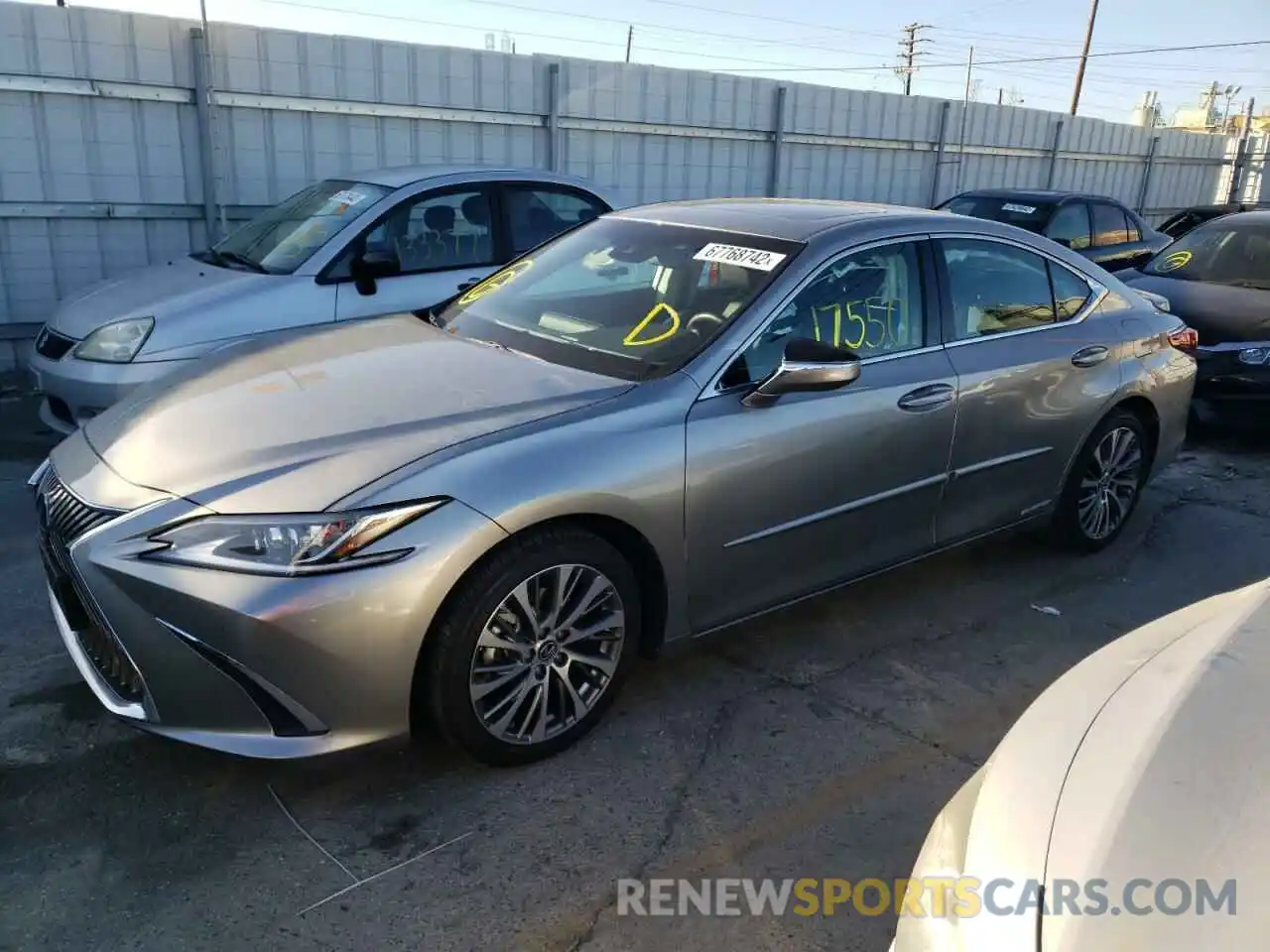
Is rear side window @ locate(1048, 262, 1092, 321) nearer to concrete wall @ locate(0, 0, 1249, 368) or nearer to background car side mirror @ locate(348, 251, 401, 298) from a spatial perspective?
background car side mirror @ locate(348, 251, 401, 298)

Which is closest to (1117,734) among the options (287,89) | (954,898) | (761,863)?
(954,898)

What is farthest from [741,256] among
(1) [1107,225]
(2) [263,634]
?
(1) [1107,225]

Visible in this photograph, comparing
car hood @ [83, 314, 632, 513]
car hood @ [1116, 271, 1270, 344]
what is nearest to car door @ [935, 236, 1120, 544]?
car hood @ [83, 314, 632, 513]

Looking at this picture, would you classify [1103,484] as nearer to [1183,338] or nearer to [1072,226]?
[1183,338]

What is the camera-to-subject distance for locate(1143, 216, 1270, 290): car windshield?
7629 millimetres

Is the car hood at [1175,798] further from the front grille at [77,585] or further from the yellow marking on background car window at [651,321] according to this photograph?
the front grille at [77,585]

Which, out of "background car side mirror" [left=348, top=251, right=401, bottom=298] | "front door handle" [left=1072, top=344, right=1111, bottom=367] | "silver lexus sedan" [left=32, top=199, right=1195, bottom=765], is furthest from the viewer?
"background car side mirror" [left=348, top=251, right=401, bottom=298]

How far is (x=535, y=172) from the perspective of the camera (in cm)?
669

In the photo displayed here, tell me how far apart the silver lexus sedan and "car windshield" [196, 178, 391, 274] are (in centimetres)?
220

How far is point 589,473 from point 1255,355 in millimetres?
5838

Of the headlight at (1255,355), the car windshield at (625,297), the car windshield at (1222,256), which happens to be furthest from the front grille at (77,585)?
the car windshield at (1222,256)

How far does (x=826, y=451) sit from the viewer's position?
351 cm

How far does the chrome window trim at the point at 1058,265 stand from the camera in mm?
4066

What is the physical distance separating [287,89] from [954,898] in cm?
852
